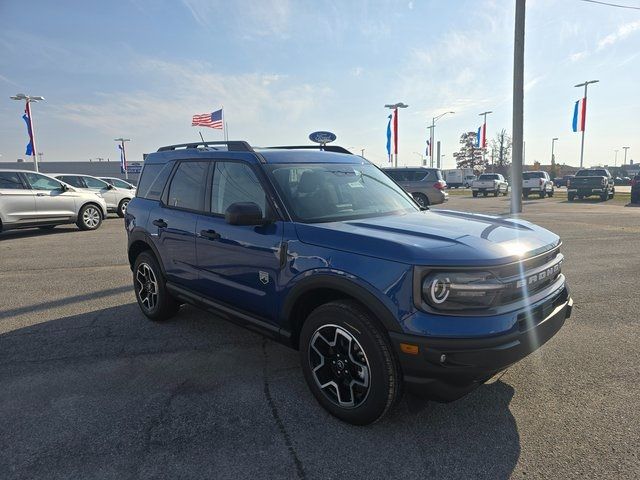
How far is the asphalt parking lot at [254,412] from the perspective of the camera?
2.47 m

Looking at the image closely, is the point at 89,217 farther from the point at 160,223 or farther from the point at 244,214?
the point at 244,214

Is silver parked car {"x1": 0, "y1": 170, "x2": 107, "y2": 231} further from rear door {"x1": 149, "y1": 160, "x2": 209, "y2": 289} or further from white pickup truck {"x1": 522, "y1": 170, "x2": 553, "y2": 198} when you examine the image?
white pickup truck {"x1": 522, "y1": 170, "x2": 553, "y2": 198}

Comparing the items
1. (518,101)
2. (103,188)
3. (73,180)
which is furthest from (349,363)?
(73,180)

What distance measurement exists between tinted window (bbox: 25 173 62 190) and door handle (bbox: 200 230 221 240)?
10.3 metres

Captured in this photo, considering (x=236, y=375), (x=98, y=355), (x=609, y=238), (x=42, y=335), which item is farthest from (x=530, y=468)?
(x=609, y=238)

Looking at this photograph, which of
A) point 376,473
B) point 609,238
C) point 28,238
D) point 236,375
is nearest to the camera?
point 376,473

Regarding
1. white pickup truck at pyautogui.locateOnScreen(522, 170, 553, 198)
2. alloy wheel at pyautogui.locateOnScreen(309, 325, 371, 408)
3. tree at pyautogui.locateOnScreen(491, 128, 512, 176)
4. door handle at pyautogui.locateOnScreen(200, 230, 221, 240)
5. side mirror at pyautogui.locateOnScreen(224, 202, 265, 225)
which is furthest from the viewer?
tree at pyautogui.locateOnScreen(491, 128, 512, 176)

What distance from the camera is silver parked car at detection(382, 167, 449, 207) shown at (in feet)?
63.2

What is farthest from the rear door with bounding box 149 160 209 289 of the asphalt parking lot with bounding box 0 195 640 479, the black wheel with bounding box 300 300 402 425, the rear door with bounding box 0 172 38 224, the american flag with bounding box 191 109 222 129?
the american flag with bounding box 191 109 222 129

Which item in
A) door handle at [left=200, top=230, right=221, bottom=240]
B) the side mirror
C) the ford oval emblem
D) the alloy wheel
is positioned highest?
the ford oval emblem

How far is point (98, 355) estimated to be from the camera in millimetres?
3990

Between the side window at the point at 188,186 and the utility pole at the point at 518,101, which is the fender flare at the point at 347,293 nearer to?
the side window at the point at 188,186

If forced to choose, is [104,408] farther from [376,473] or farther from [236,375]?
[376,473]

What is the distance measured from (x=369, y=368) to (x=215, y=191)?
2.17 meters
